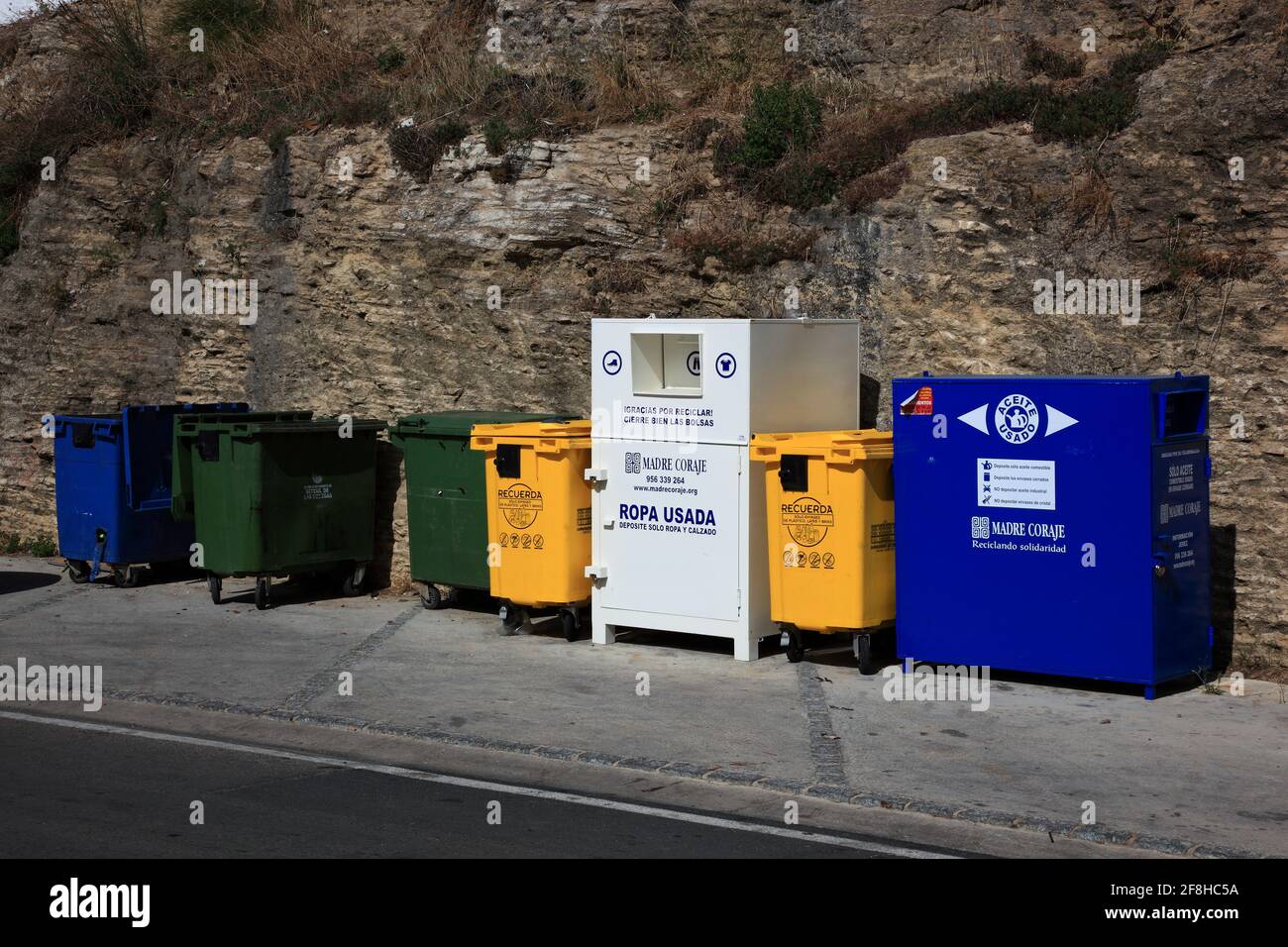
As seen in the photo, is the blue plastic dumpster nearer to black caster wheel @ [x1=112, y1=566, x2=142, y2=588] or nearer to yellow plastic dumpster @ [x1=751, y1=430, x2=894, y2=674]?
black caster wheel @ [x1=112, y1=566, x2=142, y2=588]

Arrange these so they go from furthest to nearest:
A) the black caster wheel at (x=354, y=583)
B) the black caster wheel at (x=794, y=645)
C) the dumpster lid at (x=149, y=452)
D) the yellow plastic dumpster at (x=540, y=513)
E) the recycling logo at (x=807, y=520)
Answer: the dumpster lid at (x=149, y=452), the black caster wheel at (x=354, y=583), the yellow plastic dumpster at (x=540, y=513), the black caster wheel at (x=794, y=645), the recycling logo at (x=807, y=520)

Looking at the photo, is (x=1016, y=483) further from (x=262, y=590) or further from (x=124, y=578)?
(x=124, y=578)

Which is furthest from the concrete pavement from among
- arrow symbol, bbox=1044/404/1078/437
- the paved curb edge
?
arrow symbol, bbox=1044/404/1078/437

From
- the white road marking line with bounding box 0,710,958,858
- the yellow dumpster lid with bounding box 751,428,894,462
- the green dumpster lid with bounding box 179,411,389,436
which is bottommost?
the white road marking line with bounding box 0,710,958,858

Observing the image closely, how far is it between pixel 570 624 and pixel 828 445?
2583 millimetres

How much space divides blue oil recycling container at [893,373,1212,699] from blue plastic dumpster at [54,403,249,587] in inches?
295

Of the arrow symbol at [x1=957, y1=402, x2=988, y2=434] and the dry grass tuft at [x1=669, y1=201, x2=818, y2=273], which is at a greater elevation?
the dry grass tuft at [x1=669, y1=201, x2=818, y2=273]

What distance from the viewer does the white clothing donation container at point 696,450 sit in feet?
32.7

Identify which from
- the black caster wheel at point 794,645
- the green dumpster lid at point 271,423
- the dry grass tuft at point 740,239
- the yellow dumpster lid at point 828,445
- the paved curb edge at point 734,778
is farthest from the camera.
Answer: the green dumpster lid at point 271,423

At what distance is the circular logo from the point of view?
890 cm

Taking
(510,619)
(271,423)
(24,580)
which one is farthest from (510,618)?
(24,580)

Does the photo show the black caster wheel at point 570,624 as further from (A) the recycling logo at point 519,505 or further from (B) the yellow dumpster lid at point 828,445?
(B) the yellow dumpster lid at point 828,445

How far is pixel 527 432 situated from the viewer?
10875 mm

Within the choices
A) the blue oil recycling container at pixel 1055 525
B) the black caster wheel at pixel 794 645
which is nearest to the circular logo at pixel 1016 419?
the blue oil recycling container at pixel 1055 525
